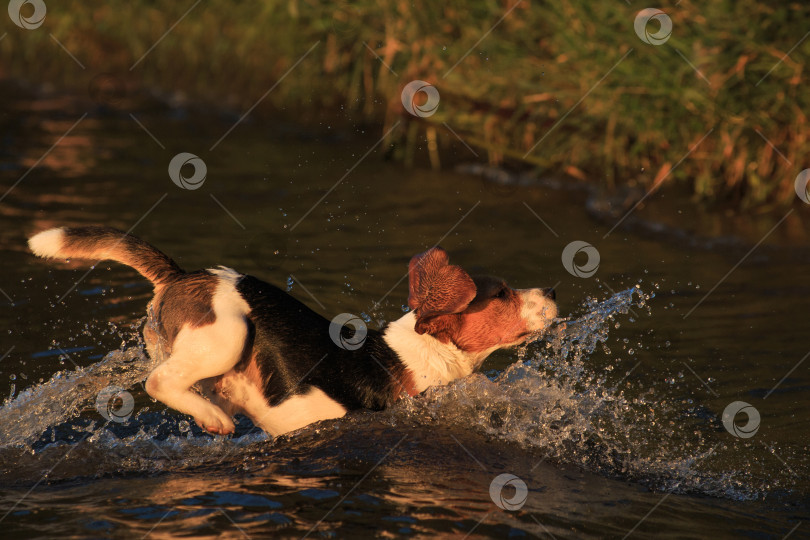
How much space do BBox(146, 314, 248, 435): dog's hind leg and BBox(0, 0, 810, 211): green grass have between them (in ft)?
18.8

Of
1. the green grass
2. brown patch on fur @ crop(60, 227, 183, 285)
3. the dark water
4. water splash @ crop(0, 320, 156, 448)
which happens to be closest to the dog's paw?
the dark water

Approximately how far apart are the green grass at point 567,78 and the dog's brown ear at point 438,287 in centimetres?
498

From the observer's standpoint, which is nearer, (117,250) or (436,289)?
(436,289)

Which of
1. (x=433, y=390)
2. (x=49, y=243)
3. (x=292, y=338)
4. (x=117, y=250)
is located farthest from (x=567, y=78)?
(x=49, y=243)

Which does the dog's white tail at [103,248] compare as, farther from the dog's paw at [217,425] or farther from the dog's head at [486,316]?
the dog's head at [486,316]

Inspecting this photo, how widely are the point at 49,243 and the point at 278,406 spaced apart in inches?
56.0

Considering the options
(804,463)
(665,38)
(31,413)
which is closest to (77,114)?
(665,38)

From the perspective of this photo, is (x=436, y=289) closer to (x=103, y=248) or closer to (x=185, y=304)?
(x=185, y=304)

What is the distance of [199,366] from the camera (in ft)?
16.4

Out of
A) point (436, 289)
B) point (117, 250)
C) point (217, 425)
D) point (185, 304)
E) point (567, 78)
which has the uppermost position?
point (567, 78)

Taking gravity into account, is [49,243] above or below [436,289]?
below

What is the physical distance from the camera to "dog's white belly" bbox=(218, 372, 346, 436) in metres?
5.20

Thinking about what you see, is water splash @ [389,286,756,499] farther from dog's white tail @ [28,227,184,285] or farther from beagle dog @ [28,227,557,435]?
dog's white tail @ [28,227,184,285]

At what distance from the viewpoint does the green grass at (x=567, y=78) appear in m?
9.22
